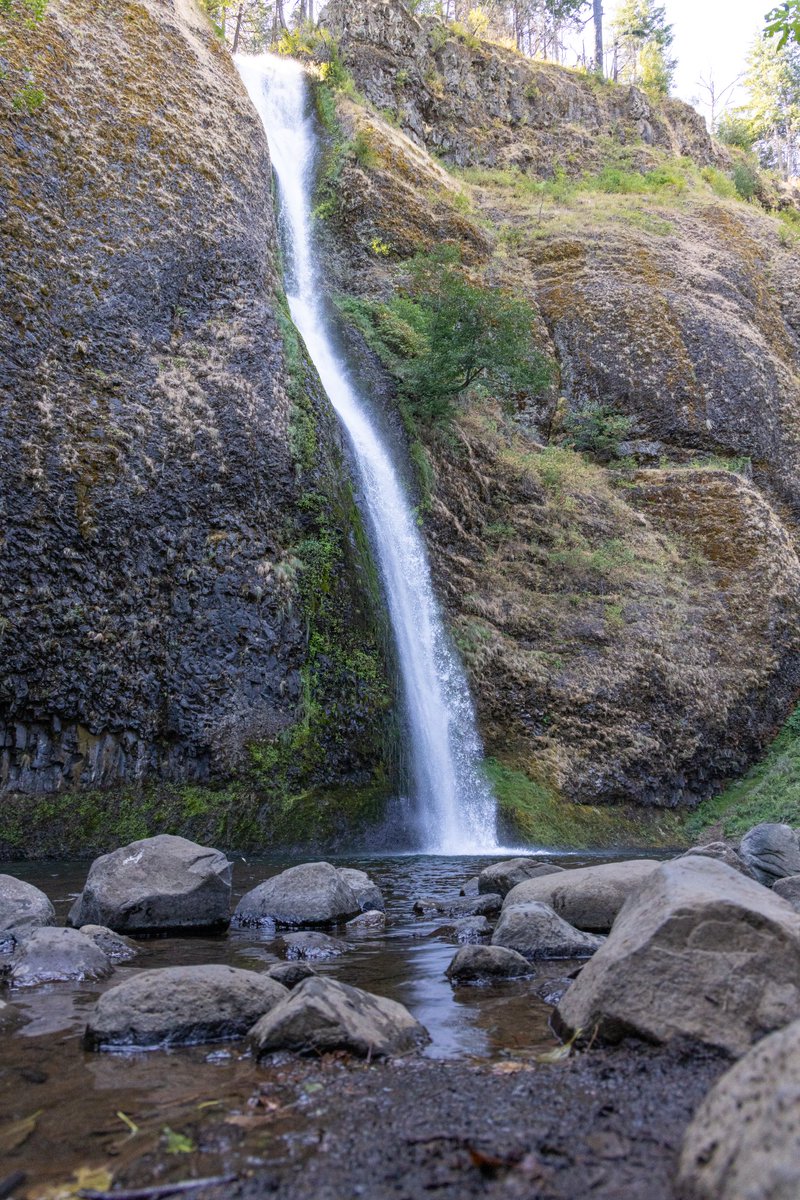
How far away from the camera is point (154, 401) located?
1165cm

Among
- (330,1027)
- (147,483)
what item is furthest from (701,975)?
(147,483)

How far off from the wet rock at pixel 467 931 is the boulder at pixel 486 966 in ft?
3.36

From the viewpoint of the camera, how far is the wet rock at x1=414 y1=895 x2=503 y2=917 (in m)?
6.74

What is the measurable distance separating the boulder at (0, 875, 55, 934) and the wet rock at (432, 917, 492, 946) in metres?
2.69

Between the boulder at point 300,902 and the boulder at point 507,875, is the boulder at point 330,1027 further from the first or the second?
the boulder at point 507,875

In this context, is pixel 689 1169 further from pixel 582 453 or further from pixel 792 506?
pixel 792 506

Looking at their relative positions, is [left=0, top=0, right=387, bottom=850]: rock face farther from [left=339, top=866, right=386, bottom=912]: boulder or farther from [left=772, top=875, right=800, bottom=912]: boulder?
[left=772, top=875, right=800, bottom=912]: boulder

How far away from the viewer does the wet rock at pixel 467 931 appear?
229 inches

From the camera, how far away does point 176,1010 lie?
11.9ft

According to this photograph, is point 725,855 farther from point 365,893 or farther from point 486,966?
point 486,966

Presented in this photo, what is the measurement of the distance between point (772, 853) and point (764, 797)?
720 cm

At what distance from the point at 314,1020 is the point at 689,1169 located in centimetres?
168

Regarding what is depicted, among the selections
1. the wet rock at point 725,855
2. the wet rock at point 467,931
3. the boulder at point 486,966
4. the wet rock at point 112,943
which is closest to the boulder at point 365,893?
the wet rock at point 467,931

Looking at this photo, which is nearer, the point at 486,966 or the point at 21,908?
the point at 486,966
